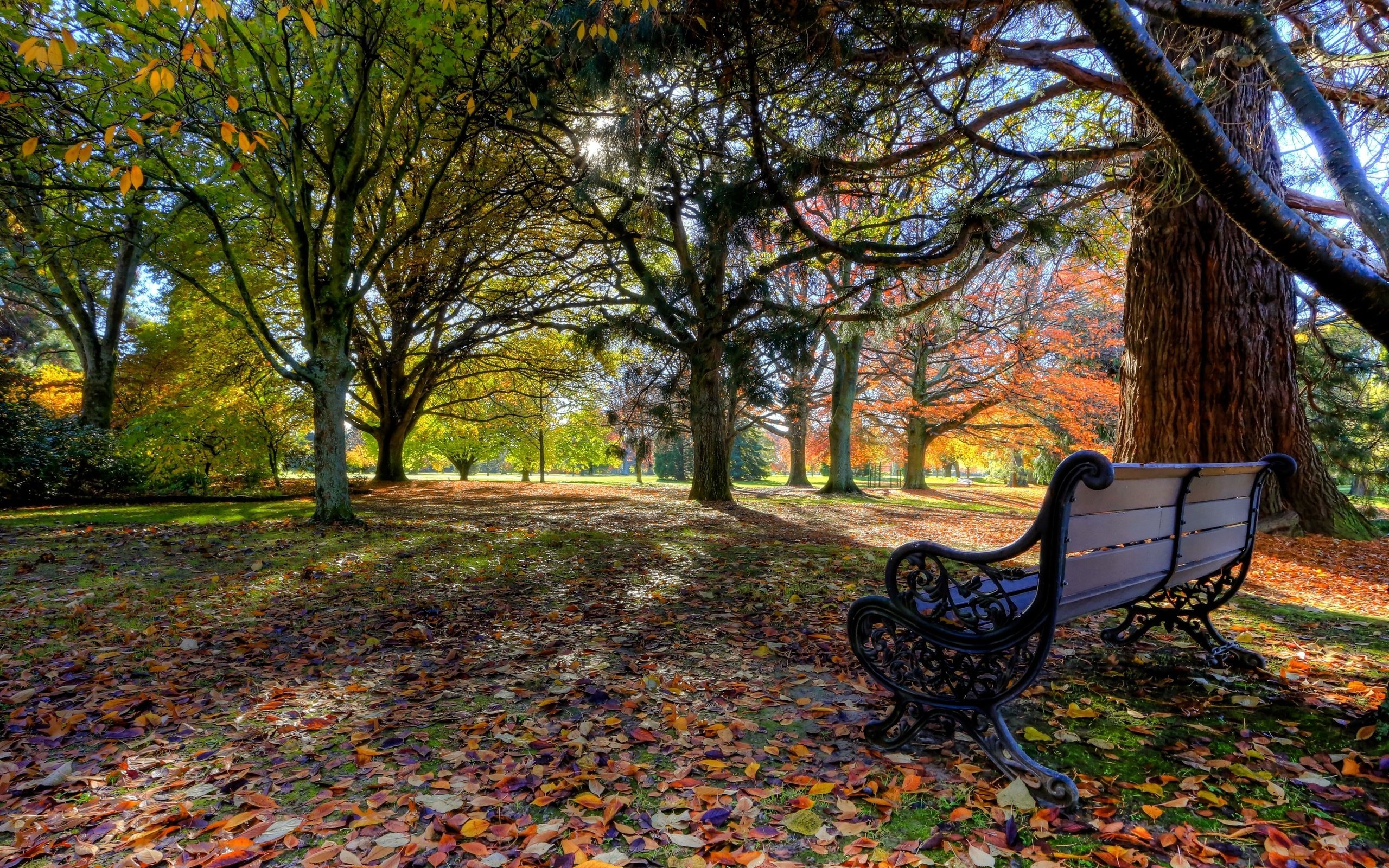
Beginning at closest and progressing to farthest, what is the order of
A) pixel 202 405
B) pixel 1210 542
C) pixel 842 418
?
pixel 1210 542 < pixel 202 405 < pixel 842 418

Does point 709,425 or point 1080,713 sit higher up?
point 709,425

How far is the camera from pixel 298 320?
1445 centimetres

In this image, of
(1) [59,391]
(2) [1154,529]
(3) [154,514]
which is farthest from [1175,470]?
(1) [59,391]

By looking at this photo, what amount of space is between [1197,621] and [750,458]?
119 feet

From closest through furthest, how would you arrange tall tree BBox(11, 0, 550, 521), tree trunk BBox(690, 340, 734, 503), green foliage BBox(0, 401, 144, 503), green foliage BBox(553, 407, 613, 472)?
tall tree BBox(11, 0, 550, 521), tree trunk BBox(690, 340, 734, 503), green foliage BBox(0, 401, 144, 503), green foliage BBox(553, 407, 613, 472)

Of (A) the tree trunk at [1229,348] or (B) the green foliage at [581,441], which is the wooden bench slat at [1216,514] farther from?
(B) the green foliage at [581,441]

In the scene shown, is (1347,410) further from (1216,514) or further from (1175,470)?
(1175,470)

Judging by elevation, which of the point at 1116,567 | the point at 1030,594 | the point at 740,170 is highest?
the point at 740,170

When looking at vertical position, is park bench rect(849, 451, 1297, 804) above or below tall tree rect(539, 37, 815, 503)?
below

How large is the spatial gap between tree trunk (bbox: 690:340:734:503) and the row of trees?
0.07 meters

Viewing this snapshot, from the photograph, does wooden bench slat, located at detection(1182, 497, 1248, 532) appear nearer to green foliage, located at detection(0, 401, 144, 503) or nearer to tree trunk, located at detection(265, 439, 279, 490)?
green foliage, located at detection(0, 401, 144, 503)

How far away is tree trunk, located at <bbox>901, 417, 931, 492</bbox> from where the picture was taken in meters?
19.4

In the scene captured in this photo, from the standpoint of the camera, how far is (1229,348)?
6.27 metres

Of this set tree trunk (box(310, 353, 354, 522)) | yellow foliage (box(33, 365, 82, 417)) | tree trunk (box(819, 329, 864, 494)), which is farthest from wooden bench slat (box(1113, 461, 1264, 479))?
yellow foliage (box(33, 365, 82, 417))
